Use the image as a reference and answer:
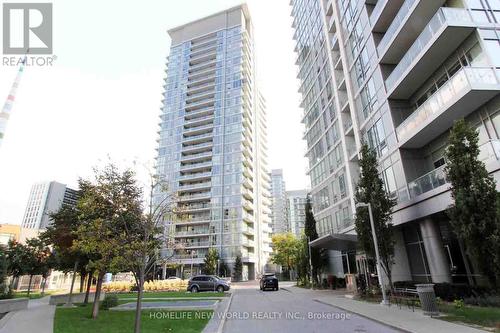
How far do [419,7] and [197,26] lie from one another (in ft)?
316

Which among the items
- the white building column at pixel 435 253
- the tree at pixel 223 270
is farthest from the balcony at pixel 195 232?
the white building column at pixel 435 253

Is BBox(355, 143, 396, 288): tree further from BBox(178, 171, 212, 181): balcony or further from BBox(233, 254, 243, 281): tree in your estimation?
BBox(178, 171, 212, 181): balcony

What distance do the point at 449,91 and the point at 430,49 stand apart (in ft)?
10.1

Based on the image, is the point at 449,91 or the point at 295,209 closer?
the point at 449,91

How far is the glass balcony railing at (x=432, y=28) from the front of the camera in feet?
51.7

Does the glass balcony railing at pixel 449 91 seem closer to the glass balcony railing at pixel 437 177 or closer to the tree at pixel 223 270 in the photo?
the glass balcony railing at pixel 437 177

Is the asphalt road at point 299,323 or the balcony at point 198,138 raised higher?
the balcony at point 198,138

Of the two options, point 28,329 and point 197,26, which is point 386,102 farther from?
point 197,26

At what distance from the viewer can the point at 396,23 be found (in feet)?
67.4

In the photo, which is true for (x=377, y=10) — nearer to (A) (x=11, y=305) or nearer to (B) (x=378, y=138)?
(B) (x=378, y=138)

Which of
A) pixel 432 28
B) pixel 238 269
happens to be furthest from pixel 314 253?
pixel 238 269

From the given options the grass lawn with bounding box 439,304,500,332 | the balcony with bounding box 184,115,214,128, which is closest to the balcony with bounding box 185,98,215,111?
the balcony with bounding box 184,115,214,128

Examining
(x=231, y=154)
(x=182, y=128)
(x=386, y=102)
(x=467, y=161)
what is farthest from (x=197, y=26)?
(x=467, y=161)

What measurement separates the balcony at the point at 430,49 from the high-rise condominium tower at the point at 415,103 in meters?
0.06
